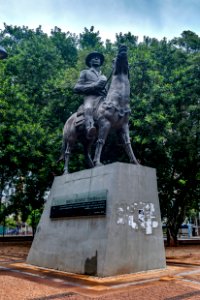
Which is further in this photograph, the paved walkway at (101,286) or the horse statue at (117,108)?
the horse statue at (117,108)

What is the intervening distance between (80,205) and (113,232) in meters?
1.55

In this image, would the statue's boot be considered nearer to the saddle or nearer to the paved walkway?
the saddle

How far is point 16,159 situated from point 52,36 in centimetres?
1305

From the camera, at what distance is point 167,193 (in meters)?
18.8

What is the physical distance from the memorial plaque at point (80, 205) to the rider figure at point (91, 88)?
6.75ft

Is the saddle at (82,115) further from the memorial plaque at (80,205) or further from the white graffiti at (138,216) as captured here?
the white graffiti at (138,216)

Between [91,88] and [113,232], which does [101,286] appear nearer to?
[113,232]

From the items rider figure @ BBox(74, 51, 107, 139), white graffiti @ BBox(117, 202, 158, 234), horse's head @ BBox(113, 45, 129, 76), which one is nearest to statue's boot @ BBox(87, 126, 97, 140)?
rider figure @ BBox(74, 51, 107, 139)

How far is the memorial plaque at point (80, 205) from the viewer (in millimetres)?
8625

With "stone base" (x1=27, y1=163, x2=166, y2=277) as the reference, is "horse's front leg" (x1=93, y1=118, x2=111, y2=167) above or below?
above

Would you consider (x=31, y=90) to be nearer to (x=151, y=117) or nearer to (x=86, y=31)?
(x=86, y=31)

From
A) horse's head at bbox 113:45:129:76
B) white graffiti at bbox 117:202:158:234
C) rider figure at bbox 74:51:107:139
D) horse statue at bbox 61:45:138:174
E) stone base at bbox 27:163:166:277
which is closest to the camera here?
stone base at bbox 27:163:166:277

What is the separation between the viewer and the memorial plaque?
8625 millimetres

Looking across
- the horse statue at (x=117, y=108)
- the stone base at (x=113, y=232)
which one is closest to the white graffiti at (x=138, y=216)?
A: the stone base at (x=113, y=232)
